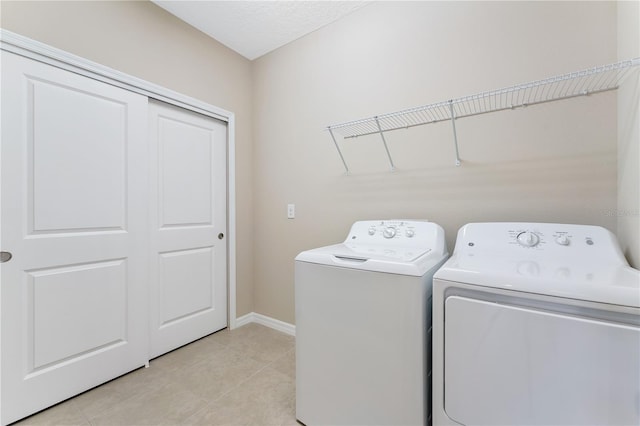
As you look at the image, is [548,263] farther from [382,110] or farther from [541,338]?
[382,110]

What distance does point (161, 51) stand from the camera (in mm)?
2020

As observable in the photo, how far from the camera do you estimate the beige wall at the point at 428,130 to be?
1.32 meters

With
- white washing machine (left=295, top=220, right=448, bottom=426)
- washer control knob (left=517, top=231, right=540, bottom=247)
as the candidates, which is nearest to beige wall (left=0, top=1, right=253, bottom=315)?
white washing machine (left=295, top=220, right=448, bottom=426)

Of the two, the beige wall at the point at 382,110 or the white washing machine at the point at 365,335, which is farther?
the beige wall at the point at 382,110

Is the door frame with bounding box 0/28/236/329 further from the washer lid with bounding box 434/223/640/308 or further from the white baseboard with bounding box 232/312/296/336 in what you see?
the washer lid with bounding box 434/223/640/308

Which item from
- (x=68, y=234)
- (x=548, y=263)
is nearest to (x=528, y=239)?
(x=548, y=263)

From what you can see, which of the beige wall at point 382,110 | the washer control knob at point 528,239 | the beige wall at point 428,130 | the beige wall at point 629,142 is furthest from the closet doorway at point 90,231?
the beige wall at point 629,142

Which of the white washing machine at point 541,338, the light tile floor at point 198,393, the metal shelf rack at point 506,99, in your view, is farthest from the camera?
the light tile floor at point 198,393

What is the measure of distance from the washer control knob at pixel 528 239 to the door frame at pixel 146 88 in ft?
7.20

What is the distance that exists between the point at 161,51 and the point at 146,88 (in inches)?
13.5

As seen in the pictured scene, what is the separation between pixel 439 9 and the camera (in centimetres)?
168

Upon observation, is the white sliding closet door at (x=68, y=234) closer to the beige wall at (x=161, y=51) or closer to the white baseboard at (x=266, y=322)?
the beige wall at (x=161, y=51)

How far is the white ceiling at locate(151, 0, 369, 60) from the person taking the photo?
196 cm

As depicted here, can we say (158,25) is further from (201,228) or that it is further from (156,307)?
(156,307)
